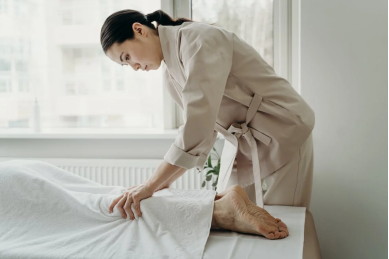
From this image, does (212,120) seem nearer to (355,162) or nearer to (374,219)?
(355,162)

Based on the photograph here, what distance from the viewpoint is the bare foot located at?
1254mm

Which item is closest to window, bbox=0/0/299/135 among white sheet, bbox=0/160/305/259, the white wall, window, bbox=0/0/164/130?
window, bbox=0/0/164/130

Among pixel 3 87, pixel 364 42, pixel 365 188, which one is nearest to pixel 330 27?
pixel 364 42

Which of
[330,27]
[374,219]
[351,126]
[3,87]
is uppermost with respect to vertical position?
[330,27]

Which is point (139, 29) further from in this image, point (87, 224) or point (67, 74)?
point (67, 74)

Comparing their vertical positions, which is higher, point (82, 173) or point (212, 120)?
point (212, 120)

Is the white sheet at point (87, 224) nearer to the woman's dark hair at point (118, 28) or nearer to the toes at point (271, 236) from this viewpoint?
the toes at point (271, 236)

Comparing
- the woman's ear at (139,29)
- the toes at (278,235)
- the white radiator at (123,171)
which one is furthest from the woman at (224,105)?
the white radiator at (123,171)

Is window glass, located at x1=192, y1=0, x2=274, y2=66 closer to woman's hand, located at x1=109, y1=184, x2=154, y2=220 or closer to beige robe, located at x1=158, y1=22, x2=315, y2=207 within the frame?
beige robe, located at x1=158, y1=22, x2=315, y2=207

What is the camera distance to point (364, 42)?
1935 mm

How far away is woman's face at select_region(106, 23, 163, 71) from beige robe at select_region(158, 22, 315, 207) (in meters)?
0.04

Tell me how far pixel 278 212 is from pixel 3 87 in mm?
2220

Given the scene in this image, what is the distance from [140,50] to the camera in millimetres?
1438

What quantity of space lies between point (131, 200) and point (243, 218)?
362mm
